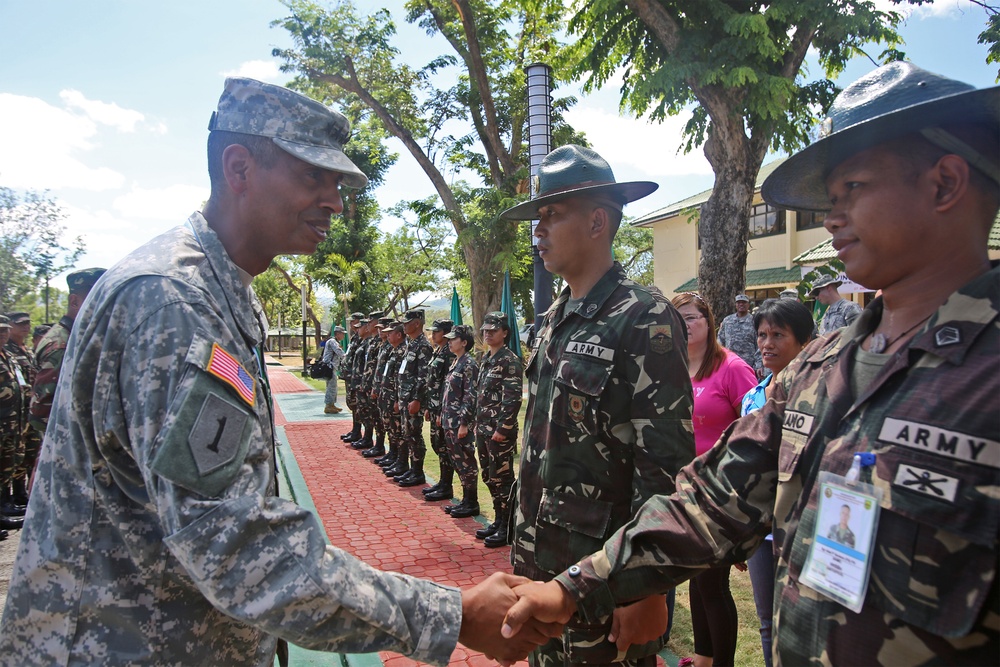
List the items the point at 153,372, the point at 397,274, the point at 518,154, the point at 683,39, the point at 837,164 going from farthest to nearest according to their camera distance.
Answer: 1. the point at 397,274
2. the point at 518,154
3. the point at 683,39
4. the point at 837,164
5. the point at 153,372

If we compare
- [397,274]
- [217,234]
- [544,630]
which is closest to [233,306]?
[217,234]

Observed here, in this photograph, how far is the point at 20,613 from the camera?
146 cm

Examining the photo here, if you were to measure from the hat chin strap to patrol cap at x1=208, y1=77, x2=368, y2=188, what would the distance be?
1441 millimetres

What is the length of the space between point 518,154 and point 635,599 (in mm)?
14098

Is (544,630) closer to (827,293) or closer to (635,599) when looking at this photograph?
(635,599)

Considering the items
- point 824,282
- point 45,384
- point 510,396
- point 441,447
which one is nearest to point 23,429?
point 45,384

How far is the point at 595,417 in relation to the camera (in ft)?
7.73

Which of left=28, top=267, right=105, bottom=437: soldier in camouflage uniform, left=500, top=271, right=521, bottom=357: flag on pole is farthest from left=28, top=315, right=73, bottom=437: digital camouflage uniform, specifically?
left=500, top=271, right=521, bottom=357: flag on pole

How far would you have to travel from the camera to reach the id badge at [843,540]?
4.13 feet

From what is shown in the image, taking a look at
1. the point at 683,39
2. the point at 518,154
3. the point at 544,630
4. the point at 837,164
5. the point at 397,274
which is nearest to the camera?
the point at 837,164

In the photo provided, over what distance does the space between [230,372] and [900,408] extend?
1406mm

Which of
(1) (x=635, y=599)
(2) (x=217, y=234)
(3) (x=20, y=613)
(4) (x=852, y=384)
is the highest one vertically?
(2) (x=217, y=234)

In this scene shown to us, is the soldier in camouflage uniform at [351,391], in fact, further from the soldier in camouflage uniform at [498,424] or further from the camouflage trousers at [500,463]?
the camouflage trousers at [500,463]

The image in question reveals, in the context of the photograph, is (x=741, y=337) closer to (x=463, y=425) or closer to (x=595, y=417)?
(x=463, y=425)
